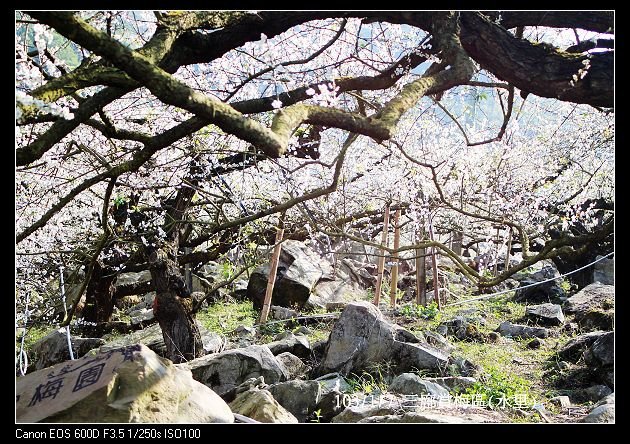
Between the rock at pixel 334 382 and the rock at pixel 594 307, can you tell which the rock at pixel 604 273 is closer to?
the rock at pixel 594 307

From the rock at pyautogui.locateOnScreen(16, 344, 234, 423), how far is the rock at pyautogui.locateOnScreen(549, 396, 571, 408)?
3167 mm

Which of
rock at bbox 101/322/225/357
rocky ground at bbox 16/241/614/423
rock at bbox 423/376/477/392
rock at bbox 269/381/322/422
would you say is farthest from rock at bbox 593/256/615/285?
rock at bbox 269/381/322/422

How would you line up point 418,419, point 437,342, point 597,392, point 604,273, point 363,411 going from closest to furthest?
point 418,419 → point 363,411 → point 597,392 → point 437,342 → point 604,273

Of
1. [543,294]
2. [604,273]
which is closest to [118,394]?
[543,294]

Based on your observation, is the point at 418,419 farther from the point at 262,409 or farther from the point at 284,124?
the point at 284,124

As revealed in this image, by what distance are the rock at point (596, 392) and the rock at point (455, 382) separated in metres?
1.05

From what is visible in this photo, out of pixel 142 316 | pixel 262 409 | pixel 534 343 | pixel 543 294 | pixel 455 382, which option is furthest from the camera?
pixel 142 316

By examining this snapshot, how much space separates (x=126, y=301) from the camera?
1402 cm

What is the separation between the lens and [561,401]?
5.39 metres

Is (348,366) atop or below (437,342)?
below

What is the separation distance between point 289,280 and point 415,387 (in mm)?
6382

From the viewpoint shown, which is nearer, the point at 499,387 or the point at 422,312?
the point at 499,387

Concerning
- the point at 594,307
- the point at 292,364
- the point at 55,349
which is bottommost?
the point at 292,364

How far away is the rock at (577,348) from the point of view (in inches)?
263
